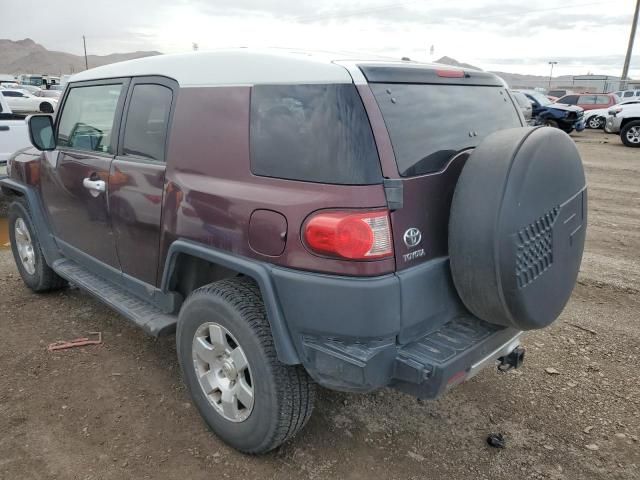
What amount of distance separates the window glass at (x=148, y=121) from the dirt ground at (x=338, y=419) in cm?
147

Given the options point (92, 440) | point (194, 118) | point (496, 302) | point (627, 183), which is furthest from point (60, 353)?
point (627, 183)

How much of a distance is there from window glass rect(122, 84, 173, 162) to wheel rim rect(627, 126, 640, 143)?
656 inches

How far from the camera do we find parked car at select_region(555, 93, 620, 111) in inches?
953

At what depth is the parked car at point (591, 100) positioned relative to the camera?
24219 mm

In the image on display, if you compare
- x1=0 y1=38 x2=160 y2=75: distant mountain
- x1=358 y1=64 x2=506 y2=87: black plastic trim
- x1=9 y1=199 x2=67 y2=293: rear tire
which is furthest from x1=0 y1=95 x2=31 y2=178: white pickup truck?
x1=0 y1=38 x2=160 y2=75: distant mountain

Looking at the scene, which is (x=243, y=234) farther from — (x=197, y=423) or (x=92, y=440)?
(x=92, y=440)

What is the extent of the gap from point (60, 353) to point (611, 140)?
1921 cm

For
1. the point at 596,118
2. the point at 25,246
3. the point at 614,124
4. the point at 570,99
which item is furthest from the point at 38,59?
the point at 25,246

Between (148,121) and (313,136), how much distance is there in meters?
1.29

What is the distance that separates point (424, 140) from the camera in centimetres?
228

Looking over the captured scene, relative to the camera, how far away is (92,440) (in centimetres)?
275

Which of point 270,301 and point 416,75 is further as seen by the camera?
point 416,75

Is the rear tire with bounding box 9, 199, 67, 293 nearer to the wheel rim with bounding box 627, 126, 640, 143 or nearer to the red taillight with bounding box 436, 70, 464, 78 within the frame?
the red taillight with bounding box 436, 70, 464, 78

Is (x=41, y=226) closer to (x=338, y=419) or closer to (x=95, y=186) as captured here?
(x=95, y=186)
